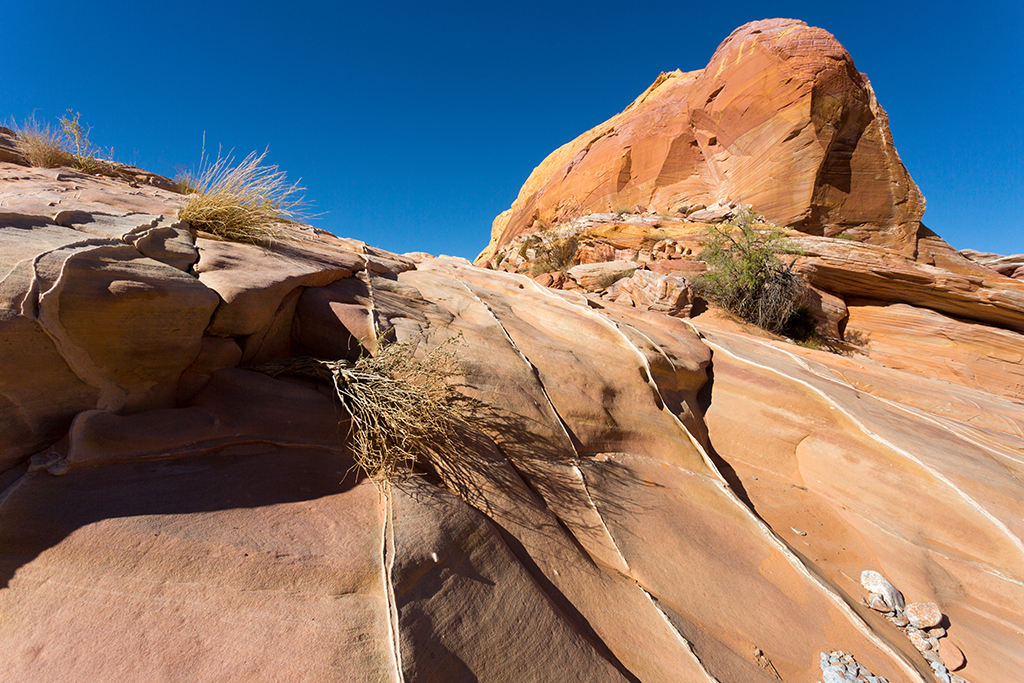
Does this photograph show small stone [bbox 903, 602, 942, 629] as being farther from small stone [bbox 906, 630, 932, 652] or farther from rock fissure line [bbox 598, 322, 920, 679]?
rock fissure line [bbox 598, 322, 920, 679]

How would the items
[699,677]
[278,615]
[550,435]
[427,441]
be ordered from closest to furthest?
[278,615], [699,677], [427,441], [550,435]

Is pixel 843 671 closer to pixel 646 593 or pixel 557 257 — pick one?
pixel 646 593

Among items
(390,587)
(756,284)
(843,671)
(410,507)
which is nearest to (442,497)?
(410,507)

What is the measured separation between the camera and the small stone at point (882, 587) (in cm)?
239

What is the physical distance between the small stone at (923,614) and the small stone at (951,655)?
0.08 meters

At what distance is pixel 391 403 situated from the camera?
1.93 metres

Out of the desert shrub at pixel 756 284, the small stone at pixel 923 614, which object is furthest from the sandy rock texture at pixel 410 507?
the desert shrub at pixel 756 284

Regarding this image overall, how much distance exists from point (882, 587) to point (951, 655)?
1.18ft

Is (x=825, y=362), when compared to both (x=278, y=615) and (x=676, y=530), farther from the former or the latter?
(x=278, y=615)

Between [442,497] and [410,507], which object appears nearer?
[410,507]

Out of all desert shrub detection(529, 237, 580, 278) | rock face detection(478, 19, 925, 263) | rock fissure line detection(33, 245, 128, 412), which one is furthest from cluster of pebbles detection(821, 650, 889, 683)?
rock face detection(478, 19, 925, 263)

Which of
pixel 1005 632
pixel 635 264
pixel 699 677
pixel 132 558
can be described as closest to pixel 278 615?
pixel 132 558

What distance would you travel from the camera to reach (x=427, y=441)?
1.93 metres

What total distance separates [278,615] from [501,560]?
0.74 metres
